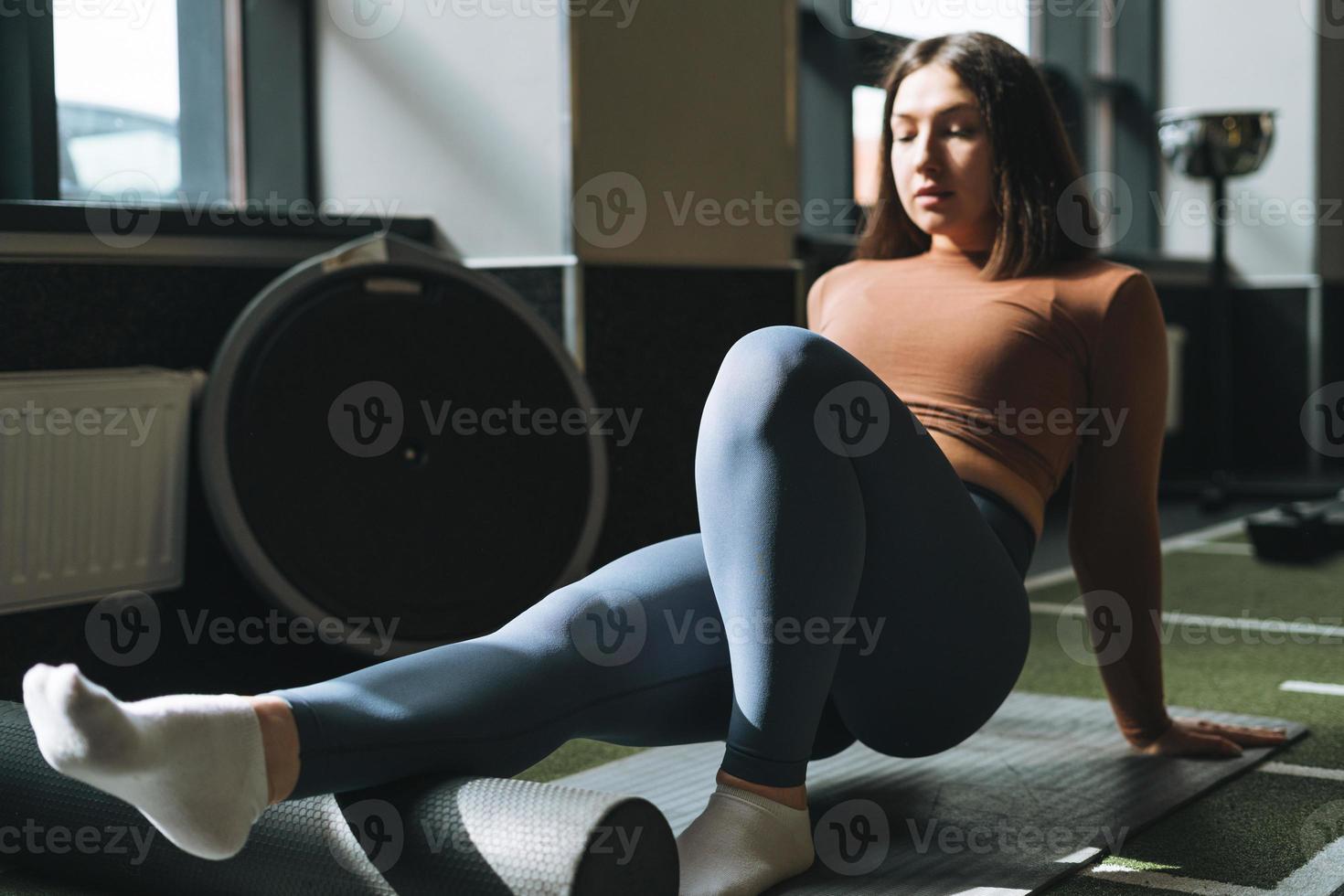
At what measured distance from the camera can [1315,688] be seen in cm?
188

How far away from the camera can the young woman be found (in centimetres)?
96

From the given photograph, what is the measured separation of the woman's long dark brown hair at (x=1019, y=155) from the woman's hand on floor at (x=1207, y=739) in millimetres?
508

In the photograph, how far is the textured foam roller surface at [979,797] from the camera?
120 cm

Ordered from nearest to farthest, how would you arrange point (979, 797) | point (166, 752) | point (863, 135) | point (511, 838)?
point (166, 752), point (511, 838), point (979, 797), point (863, 135)

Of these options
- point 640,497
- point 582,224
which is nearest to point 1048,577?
point 640,497

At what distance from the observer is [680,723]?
1233mm

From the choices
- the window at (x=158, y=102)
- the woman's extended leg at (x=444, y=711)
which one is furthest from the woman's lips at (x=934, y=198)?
the window at (x=158, y=102)

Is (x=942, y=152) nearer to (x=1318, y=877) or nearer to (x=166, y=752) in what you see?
(x=1318, y=877)

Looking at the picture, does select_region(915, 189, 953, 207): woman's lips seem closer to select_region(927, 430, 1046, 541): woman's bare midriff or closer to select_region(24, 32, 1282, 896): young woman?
select_region(24, 32, 1282, 896): young woman

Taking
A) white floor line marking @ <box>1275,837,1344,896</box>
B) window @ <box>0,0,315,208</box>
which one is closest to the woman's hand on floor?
white floor line marking @ <box>1275,837,1344,896</box>

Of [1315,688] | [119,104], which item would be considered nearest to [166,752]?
[1315,688]

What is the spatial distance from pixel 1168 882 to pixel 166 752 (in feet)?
2.55

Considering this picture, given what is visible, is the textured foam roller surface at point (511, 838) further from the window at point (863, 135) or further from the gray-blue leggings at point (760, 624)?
the window at point (863, 135)

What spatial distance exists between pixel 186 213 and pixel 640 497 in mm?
833
